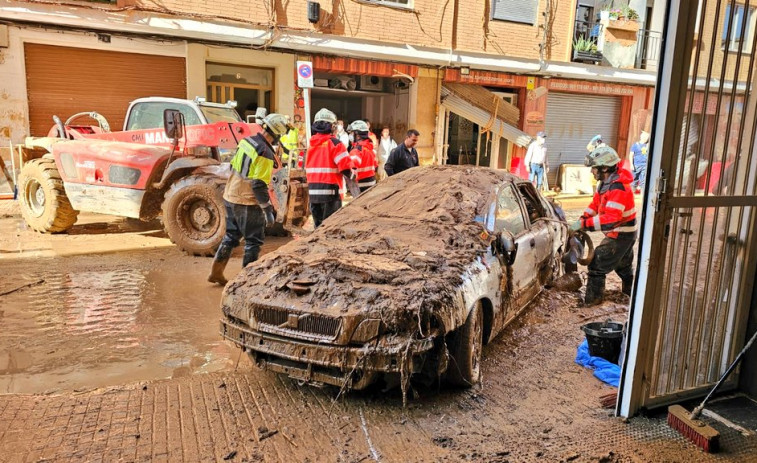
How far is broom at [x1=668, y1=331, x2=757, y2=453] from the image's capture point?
10.6ft

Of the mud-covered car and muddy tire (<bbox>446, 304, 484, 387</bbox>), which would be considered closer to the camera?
the mud-covered car

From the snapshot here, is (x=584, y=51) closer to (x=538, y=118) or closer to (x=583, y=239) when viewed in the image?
(x=538, y=118)

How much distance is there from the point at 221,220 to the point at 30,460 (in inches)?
195

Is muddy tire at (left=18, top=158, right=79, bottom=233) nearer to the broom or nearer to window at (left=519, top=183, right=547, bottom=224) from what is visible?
window at (left=519, top=183, right=547, bottom=224)

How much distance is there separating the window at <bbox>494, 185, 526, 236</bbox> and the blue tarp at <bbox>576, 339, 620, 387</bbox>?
1115mm

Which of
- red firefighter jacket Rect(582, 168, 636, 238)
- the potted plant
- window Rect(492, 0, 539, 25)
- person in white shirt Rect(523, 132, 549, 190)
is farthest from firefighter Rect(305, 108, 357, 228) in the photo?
the potted plant

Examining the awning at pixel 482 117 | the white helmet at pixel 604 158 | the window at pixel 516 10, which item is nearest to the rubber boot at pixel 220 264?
the white helmet at pixel 604 158

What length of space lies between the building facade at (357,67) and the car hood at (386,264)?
959 cm

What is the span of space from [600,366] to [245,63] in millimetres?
11628

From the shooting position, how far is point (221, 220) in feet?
25.5

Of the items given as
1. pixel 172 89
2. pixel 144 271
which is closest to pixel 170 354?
pixel 144 271

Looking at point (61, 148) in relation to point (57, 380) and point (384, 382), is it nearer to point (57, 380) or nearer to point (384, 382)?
point (57, 380)

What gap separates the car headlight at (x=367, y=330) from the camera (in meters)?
3.30

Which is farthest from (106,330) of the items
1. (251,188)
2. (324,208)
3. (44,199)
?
(44,199)
